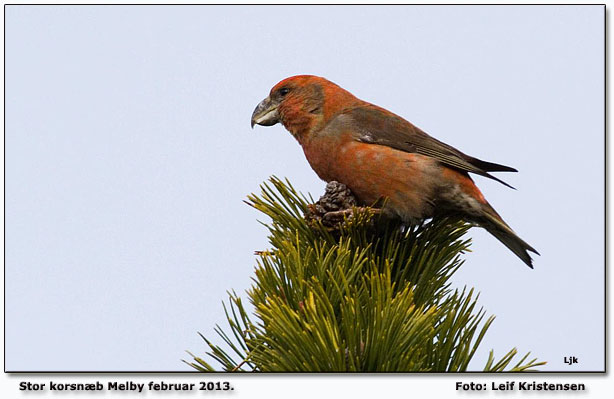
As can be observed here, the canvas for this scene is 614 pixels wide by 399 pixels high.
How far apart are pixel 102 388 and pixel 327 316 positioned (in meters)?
1.02

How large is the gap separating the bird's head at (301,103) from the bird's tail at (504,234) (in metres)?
1.14

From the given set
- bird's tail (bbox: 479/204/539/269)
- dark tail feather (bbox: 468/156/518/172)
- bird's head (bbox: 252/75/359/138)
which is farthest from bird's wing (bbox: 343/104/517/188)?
bird's tail (bbox: 479/204/539/269)

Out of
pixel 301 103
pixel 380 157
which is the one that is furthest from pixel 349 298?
pixel 301 103

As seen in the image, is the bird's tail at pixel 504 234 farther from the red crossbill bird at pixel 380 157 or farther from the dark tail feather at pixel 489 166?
the dark tail feather at pixel 489 166

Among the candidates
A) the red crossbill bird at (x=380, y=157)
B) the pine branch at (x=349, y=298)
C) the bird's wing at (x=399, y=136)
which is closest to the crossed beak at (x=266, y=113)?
the red crossbill bird at (x=380, y=157)

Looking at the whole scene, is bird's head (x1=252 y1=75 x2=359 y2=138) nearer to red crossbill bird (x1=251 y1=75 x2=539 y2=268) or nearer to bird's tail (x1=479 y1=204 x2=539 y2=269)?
red crossbill bird (x1=251 y1=75 x2=539 y2=268)

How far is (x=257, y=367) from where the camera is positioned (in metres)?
2.71

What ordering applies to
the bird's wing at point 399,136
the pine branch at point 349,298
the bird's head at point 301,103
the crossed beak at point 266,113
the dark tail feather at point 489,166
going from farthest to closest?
the crossed beak at point 266,113, the bird's head at point 301,103, the bird's wing at point 399,136, the dark tail feather at point 489,166, the pine branch at point 349,298

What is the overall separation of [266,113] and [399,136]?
870mm

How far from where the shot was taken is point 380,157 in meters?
3.94

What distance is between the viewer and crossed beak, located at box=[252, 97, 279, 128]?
4.42m

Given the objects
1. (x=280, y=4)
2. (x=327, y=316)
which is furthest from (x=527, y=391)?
(x=280, y=4)

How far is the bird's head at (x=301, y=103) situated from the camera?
4312mm

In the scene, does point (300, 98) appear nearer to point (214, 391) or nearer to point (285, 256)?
point (285, 256)
